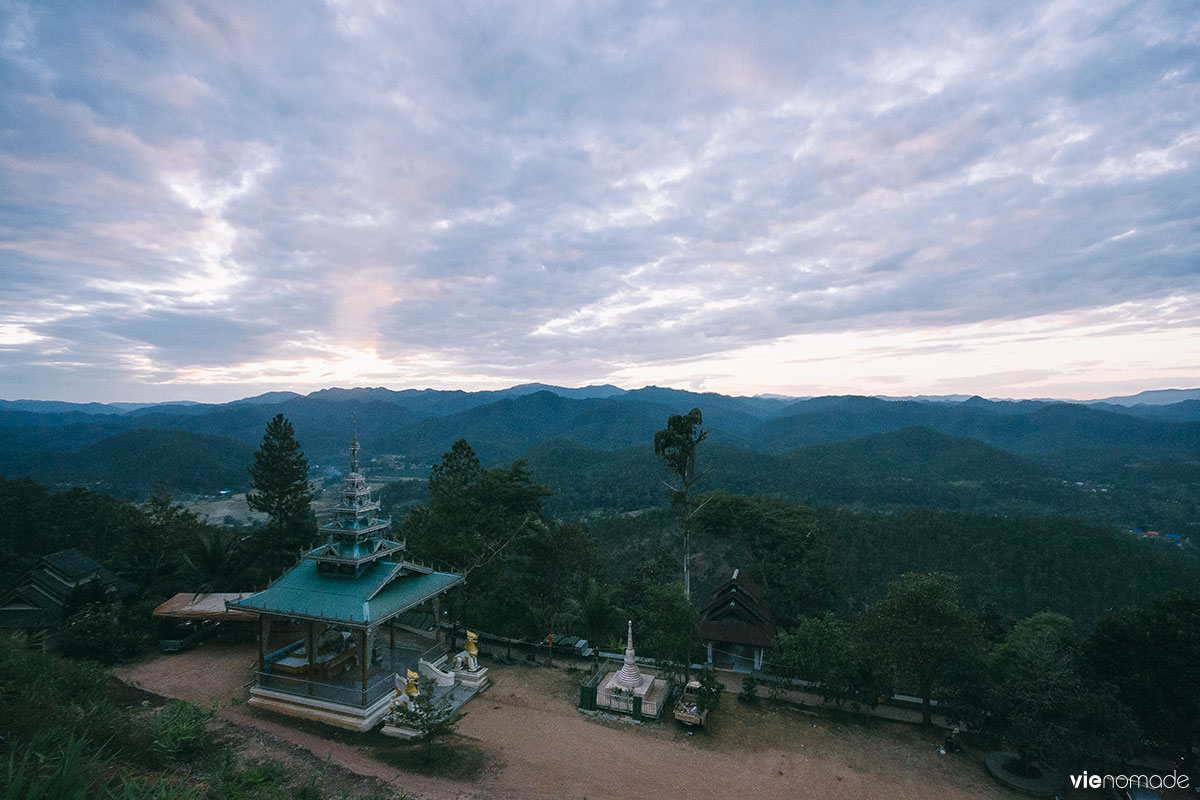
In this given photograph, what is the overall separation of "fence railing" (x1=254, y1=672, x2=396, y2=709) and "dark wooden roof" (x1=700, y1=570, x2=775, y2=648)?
11773mm

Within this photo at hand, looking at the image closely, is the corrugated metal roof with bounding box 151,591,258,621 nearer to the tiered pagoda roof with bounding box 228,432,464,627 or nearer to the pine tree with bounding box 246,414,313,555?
the tiered pagoda roof with bounding box 228,432,464,627

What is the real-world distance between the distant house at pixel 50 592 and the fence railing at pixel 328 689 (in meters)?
9.95

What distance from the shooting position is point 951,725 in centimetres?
1509

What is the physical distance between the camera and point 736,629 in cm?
2050

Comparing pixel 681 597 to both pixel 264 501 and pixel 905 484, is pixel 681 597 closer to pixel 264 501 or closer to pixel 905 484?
pixel 264 501

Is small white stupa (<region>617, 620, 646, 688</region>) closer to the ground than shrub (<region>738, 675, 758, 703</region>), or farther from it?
farther from it

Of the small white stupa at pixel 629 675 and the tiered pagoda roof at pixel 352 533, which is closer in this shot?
the small white stupa at pixel 629 675

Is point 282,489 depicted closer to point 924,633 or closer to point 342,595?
point 342,595

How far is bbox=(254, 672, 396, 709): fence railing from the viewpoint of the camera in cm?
1494

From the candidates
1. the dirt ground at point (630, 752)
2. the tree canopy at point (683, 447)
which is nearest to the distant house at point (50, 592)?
the dirt ground at point (630, 752)

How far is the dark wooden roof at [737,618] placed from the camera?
66.1 feet

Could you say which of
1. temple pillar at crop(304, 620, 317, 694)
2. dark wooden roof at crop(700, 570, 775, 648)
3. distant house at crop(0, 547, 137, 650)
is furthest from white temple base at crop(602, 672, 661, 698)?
distant house at crop(0, 547, 137, 650)

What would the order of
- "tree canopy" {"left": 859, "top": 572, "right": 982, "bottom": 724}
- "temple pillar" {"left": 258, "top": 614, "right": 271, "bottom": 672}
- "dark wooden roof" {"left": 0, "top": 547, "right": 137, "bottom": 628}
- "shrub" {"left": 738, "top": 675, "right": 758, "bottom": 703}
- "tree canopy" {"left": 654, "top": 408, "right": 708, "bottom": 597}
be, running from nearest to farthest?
"tree canopy" {"left": 859, "top": 572, "right": 982, "bottom": 724}, "temple pillar" {"left": 258, "top": 614, "right": 271, "bottom": 672}, "shrub" {"left": 738, "top": 675, "right": 758, "bottom": 703}, "dark wooden roof" {"left": 0, "top": 547, "right": 137, "bottom": 628}, "tree canopy" {"left": 654, "top": 408, "right": 708, "bottom": 597}

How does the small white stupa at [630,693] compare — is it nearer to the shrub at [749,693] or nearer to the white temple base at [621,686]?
the white temple base at [621,686]
